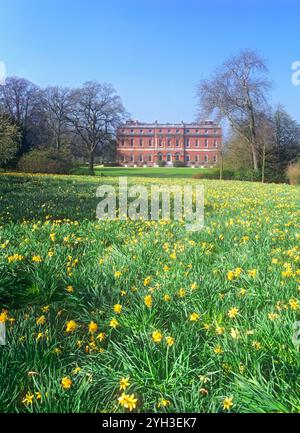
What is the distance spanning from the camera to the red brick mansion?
175 ft

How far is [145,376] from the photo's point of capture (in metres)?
1.96

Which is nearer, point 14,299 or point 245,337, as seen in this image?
point 245,337

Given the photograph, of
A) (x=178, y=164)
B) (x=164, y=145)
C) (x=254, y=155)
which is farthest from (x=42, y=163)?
(x=178, y=164)

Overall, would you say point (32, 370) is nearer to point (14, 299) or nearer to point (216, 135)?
point (14, 299)

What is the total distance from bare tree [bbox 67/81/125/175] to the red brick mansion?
634cm

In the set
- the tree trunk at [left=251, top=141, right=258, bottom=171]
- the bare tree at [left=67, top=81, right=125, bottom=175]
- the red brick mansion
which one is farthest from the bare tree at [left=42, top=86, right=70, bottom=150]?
the tree trunk at [left=251, top=141, right=258, bottom=171]

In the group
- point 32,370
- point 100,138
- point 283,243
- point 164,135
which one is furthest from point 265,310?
point 164,135

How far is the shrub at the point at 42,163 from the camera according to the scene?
108 feet

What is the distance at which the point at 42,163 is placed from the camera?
108ft

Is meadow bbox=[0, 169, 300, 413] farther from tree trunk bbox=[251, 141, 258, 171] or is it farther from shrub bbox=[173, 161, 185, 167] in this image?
shrub bbox=[173, 161, 185, 167]

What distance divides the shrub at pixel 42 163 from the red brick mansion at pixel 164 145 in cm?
1633

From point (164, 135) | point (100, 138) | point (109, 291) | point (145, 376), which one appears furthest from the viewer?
point (164, 135)

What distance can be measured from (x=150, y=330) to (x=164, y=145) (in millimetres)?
62993

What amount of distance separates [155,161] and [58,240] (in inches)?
2437
